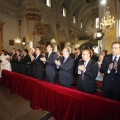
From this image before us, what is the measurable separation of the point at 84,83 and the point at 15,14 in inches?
602

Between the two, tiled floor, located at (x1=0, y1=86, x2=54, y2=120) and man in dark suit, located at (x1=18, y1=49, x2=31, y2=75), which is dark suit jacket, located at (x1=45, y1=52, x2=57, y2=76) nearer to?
tiled floor, located at (x1=0, y1=86, x2=54, y2=120)

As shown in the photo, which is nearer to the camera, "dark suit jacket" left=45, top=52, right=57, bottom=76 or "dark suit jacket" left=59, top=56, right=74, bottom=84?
"dark suit jacket" left=59, top=56, right=74, bottom=84

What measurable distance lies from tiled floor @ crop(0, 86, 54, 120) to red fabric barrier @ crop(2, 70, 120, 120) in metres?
0.19

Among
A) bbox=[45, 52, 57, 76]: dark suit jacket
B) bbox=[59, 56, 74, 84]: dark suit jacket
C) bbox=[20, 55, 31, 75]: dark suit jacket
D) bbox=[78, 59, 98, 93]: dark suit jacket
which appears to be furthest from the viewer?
bbox=[20, 55, 31, 75]: dark suit jacket

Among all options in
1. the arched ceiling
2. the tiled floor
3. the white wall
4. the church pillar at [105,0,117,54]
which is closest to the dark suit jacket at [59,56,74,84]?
the tiled floor

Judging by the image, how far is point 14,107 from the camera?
14.5 ft

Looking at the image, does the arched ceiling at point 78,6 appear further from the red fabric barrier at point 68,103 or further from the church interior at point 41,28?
the red fabric barrier at point 68,103

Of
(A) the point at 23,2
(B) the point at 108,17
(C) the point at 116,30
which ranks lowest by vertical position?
(C) the point at 116,30

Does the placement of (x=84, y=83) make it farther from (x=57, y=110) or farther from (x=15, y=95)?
(x=15, y=95)

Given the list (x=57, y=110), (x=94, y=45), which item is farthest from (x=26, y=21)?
(x=94, y=45)

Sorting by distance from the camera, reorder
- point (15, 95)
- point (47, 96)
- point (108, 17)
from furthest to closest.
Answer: point (108, 17)
point (15, 95)
point (47, 96)

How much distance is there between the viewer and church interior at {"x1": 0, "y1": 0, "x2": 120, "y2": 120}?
433 centimetres

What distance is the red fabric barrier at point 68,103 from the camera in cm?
251

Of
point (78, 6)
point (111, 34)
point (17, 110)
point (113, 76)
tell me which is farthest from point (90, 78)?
point (78, 6)
